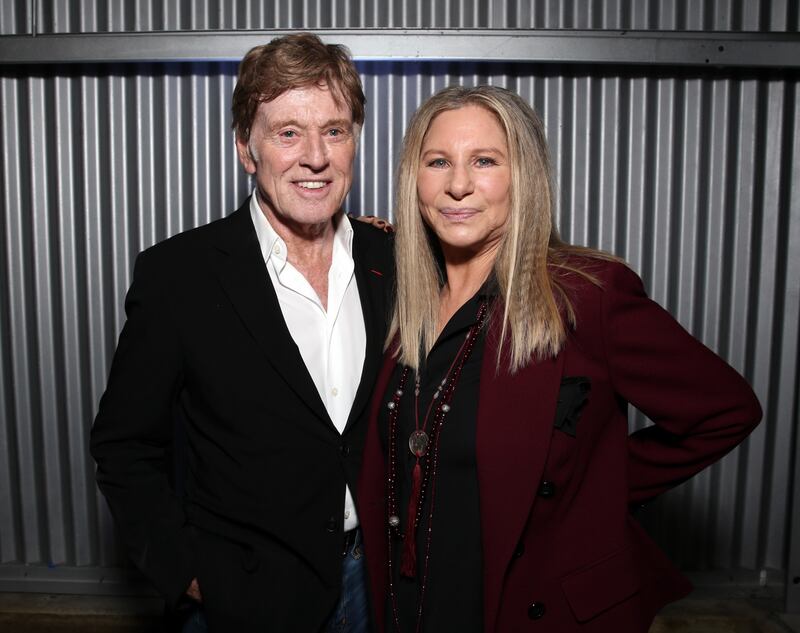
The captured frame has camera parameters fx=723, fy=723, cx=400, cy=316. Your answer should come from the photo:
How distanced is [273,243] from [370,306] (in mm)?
334

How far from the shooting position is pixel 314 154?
75.3 inches

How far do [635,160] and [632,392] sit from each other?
1835 mm

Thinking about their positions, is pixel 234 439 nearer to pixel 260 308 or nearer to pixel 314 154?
pixel 260 308

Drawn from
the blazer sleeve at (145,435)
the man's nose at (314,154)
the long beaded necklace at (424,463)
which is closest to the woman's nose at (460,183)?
the long beaded necklace at (424,463)

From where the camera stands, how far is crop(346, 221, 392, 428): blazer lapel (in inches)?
76.6

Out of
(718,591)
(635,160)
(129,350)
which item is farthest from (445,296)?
(718,591)

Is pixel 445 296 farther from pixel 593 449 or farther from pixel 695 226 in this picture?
pixel 695 226

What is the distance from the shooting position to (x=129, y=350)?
1.83m

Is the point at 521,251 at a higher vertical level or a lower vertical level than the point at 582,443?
higher

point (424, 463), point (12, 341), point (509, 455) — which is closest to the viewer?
point (509, 455)

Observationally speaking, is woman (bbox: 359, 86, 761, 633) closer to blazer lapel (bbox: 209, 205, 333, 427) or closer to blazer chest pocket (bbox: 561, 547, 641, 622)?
blazer chest pocket (bbox: 561, 547, 641, 622)

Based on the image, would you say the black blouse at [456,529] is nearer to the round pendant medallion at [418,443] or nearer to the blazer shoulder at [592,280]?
the round pendant medallion at [418,443]

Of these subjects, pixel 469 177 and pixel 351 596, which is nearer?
pixel 469 177

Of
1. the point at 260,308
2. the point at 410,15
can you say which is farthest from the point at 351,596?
the point at 410,15
